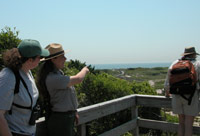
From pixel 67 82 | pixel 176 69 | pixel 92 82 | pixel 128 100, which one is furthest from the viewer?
pixel 92 82

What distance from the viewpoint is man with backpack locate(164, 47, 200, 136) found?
3.63m

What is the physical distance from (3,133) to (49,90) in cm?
82

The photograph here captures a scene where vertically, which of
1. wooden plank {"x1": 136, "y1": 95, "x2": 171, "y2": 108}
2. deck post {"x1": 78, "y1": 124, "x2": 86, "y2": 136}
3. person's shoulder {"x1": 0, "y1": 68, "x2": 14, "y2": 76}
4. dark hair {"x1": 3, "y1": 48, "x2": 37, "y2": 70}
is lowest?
deck post {"x1": 78, "y1": 124, "x2": 86, "y2": 136}

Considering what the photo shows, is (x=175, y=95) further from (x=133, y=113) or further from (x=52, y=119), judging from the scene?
(x=52, y=119)

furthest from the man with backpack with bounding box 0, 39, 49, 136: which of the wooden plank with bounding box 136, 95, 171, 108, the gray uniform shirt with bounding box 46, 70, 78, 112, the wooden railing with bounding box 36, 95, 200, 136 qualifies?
the wooden plank with bounding box 136, 95, 171, 108

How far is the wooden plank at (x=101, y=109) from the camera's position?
122 inches

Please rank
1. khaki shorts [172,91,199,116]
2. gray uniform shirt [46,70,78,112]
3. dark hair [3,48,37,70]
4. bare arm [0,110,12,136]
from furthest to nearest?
1. khaki shorts [172,91,199,116]
2. gray uniform shirt [46,70,78,112]
3. dark hair [3,48,37,70]
4. bare arm [0,110,12,136]

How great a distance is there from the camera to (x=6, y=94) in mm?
1892

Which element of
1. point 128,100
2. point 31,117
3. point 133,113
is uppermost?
point 31,117

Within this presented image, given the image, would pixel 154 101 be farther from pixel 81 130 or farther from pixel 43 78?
pixel 43 78

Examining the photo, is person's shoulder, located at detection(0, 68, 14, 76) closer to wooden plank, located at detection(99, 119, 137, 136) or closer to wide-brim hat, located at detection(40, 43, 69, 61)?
wide-brim hat, located at detection(40, 43, 69, 61)

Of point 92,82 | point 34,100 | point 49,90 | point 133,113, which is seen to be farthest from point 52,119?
point 92,82

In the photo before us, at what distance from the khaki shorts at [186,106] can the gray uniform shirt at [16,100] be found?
7.88 feet

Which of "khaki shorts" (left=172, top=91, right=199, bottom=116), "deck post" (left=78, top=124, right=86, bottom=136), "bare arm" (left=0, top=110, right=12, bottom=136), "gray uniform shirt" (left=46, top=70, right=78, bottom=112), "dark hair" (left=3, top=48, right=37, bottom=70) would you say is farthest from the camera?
"khaki shorts" (left=172, top=91, right=199, bottom=116)
